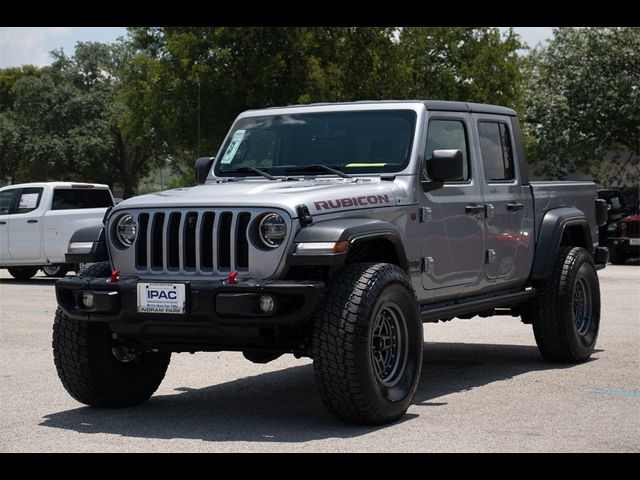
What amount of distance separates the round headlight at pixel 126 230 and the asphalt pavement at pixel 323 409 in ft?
3.79

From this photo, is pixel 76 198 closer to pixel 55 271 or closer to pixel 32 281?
pixel 32 281

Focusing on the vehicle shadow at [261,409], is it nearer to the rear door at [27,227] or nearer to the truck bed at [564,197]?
the truck bed at [564,197]

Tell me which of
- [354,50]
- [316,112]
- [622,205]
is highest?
[354,50]

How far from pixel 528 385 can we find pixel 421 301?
3.98ft

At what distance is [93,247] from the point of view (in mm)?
7809

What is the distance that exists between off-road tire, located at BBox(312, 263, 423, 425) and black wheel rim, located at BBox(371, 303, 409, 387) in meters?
0.06

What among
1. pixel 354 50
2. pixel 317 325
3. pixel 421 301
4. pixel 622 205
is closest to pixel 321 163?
pixel 421 301

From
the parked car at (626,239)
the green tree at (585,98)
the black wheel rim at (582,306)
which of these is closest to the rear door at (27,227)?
the black wheel rim at (582,306)

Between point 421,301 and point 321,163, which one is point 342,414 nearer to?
point 421,301

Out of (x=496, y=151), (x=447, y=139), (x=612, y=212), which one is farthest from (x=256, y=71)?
(x=447, y=139)

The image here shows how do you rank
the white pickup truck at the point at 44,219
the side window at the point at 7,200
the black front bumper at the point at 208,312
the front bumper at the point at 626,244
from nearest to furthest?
the black front bumper at the point at 208,312
the white pickup truck at the point at 44,219
the side window at the point at 7,200
the front bumper at the point at 626,244

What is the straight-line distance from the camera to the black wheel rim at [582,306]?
1058 cm

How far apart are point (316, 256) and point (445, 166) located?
175cm

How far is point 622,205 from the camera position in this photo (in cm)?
3002
